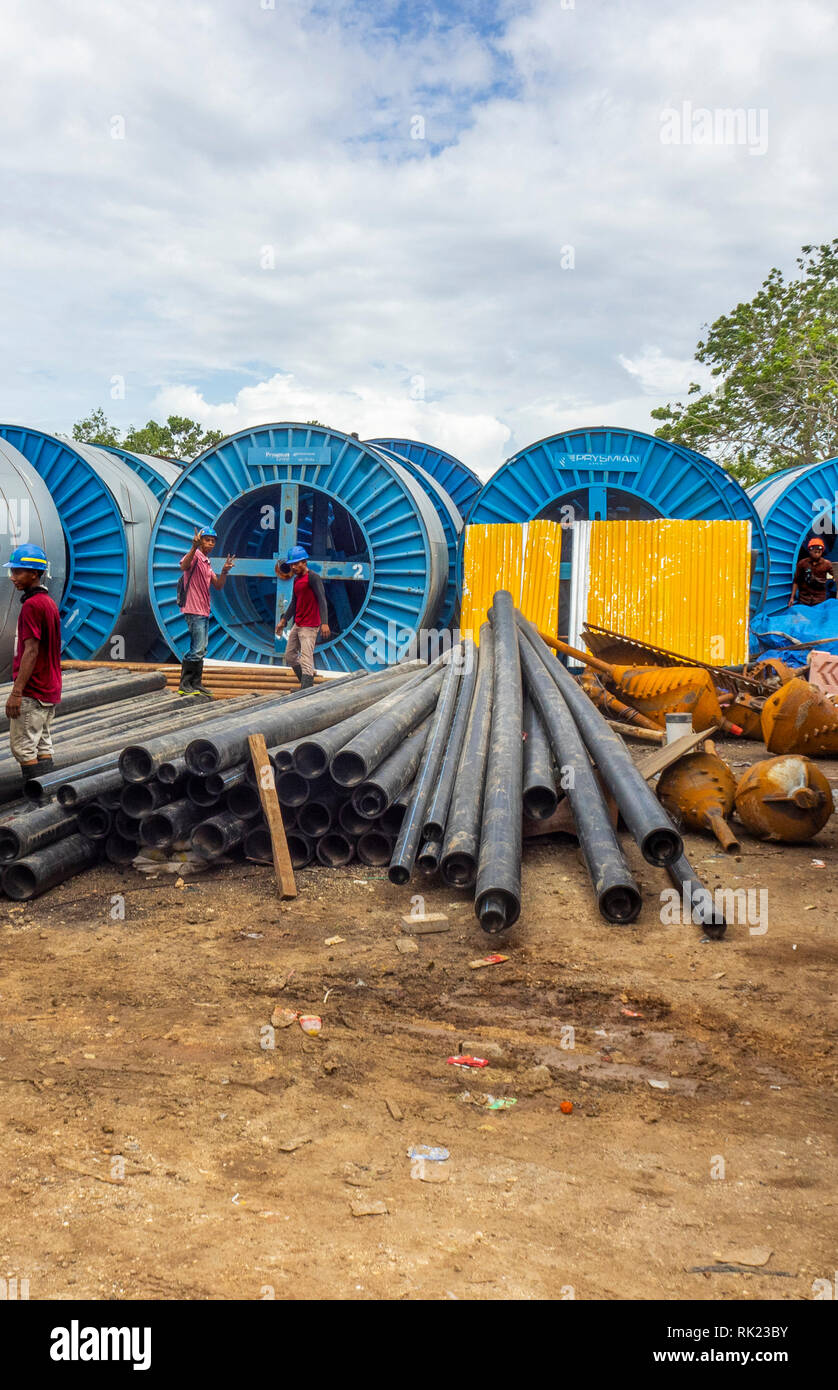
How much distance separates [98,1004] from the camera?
4934mm

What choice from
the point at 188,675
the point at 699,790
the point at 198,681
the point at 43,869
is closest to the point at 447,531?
the point at 198,681

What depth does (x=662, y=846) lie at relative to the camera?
627 cm

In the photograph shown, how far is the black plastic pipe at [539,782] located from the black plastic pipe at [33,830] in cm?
322

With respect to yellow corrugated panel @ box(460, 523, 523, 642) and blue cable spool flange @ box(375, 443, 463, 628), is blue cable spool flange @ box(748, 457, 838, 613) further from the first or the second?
blue cable spool flange @ box(375, 443, 463, 628)

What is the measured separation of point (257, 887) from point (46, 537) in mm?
8480

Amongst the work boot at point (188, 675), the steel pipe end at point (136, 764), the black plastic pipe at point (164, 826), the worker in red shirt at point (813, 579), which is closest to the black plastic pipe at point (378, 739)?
the black plastic pipe at point (164, 826)

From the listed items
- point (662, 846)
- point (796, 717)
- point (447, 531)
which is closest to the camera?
point (662, 846)

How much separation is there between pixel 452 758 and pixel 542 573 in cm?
755

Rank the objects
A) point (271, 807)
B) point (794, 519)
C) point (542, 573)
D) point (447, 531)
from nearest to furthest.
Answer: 1. point (271, 807)
2. point (542, 573)
3. point (794, 519)
4. point (447, 531)

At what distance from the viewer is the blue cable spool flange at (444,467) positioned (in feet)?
67.2

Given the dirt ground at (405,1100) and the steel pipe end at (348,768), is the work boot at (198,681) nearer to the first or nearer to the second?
the steel pipe end at (348,768)

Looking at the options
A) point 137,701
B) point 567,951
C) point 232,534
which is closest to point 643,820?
point 567,951
